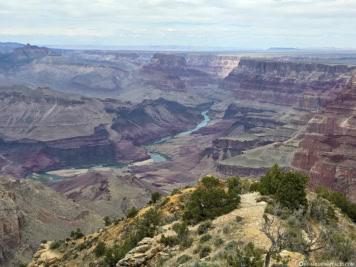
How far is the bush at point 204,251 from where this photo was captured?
22.1 metres

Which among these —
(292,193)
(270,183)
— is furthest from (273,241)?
(270,183)

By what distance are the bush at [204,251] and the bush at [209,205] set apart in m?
5.53

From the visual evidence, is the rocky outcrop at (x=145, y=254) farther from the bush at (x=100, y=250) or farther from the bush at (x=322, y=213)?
the bush at (x=322, y=213)

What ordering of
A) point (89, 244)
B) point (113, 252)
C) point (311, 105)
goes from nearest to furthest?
point (113, 252) → point (89, 244) → point (311, 105)

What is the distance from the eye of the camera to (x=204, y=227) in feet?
85.8

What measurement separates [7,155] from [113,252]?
129072mm

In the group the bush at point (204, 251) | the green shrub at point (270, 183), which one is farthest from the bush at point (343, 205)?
the bush at point (204, 251)

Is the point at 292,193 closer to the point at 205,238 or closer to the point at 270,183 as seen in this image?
the point at 270,183

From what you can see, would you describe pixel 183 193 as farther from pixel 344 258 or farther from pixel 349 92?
pixel 349 92

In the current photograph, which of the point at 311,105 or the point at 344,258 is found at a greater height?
the point at 344,258

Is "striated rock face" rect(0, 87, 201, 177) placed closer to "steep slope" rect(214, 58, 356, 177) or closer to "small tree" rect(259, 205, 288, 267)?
"steep slope" rect(214, 58, 356, 177)

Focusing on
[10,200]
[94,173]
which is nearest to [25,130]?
[94,173]

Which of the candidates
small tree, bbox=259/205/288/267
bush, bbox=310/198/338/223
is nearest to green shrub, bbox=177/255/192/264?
small tree, bbox=259/205/288/267

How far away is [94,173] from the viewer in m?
112
